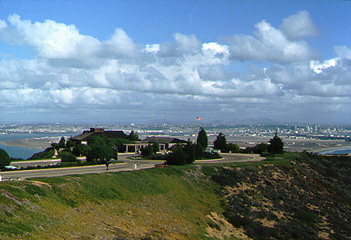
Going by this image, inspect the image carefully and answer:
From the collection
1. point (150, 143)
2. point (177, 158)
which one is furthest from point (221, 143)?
point (177, 158)

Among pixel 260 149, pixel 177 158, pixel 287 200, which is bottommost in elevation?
pixel 287 200

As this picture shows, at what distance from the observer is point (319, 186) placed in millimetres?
48750

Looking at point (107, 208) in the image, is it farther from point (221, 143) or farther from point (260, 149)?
point (260, 149)

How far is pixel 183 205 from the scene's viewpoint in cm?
3166

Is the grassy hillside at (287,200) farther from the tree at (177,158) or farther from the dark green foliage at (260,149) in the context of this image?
the dark green foliage at (260,149)

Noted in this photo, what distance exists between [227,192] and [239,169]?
31.1ft

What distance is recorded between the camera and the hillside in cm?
1989

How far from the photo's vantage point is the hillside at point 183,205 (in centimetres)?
1989

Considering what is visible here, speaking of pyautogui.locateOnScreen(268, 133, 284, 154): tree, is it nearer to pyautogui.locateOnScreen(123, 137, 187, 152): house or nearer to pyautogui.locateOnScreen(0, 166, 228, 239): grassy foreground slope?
pyautogui.locateOnScreen(123, 137, 187, 152): house

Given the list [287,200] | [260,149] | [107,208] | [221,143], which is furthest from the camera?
[221,143]

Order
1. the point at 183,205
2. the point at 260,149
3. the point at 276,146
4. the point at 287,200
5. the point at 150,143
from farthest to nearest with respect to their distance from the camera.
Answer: the point at 150,143 < the point at 260,149 < the point at 276,146 < the point at 287,200 < the point at 183,205

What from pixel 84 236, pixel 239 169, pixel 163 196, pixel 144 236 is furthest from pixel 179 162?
pixel 84 236

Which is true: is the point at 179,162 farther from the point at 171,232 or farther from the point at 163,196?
the point at 171,232

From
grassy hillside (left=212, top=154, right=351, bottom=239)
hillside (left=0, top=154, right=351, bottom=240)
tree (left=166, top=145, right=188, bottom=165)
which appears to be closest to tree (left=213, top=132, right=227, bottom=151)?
grassy hillside (left=212, top=154, right=351, bottom=239)
